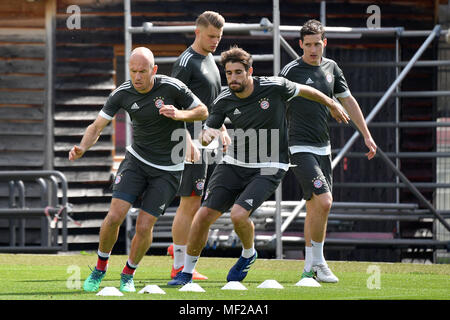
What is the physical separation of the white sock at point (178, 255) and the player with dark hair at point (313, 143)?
1103 millimetres

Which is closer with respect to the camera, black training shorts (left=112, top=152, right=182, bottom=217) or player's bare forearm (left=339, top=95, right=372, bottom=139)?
black training shorts (left=112, top=152, right=182, bottom=217)

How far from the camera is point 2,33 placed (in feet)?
50.9

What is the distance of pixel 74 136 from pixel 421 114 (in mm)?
5248

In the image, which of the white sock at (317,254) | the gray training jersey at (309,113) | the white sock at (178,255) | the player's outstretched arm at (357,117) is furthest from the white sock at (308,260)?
the white sock at (178,255)

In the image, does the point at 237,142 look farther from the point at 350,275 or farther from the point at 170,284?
the point at 350,275

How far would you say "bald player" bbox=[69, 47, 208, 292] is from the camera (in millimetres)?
8148

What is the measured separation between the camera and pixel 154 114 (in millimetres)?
8328

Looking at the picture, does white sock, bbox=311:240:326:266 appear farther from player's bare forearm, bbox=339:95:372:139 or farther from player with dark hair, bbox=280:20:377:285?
player's bare forearm, bbox=339:95:372:139

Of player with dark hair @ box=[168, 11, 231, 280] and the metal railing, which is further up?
player with dark hair @ box=[168, 11, 231, 280]

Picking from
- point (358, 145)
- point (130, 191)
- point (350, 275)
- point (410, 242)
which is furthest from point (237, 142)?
point (358, 145)

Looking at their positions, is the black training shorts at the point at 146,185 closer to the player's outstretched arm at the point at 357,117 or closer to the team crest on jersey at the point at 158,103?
the team crest on jersey at the point at 158,103

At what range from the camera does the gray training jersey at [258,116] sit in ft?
28.7

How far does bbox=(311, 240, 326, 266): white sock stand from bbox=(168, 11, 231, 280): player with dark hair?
104 cm

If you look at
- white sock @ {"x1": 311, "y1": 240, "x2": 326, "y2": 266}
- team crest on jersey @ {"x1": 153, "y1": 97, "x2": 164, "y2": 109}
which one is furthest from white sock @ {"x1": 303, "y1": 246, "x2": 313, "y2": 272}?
team crest on jersey @ {"x1": 153, "y1": 97, "x2": 164, "y2": 109}
